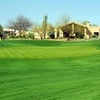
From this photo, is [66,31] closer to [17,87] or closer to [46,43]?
[46,43]

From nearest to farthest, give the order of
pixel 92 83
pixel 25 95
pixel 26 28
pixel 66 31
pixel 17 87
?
pixel 25 95
pixel 17 87
pixel 92 83
pixel 66 31
pixel 26 28

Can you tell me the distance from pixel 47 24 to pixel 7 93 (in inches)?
2755

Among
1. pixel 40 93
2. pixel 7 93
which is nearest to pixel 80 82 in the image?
pixel 40 93

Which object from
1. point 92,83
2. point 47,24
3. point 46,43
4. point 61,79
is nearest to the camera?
point 92,83

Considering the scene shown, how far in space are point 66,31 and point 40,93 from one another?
2291 inches

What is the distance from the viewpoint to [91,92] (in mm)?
7191

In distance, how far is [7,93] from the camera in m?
7.14

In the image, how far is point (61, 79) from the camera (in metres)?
9.12

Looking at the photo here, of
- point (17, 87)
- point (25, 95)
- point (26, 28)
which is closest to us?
point (25, 95)

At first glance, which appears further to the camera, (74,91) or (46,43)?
(46,43)

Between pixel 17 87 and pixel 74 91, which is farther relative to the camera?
pixel 17 87

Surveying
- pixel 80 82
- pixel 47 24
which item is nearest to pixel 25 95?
pixel 80 82

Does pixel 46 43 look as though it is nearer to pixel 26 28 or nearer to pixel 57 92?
pixel 57 92

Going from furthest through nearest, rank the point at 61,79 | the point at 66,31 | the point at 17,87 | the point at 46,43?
the point at 66,31 < the point at 46,43 < the point at 61,79 < the point at 17,87
